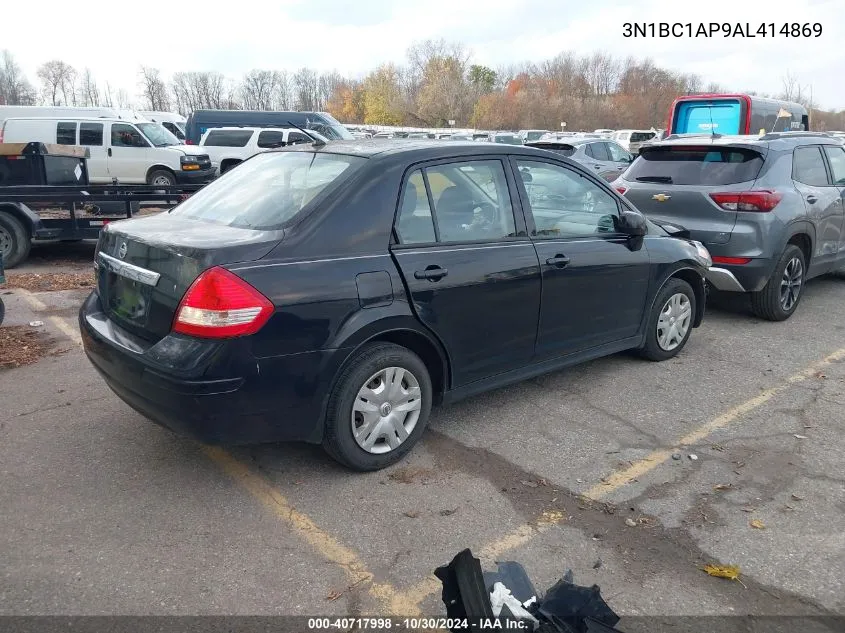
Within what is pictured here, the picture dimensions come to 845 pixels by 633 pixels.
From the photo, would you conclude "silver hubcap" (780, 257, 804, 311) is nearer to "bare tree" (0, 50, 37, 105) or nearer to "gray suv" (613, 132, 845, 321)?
"gray suv" (613, 132, 845, 321)

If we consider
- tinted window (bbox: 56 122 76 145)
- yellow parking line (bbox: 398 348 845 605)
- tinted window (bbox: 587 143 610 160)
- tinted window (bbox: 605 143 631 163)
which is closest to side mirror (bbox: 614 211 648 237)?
yellow parking line (bbox: 398 348 845 605)

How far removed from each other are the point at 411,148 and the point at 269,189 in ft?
2.74

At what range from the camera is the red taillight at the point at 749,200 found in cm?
615

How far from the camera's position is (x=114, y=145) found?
58.7 feet

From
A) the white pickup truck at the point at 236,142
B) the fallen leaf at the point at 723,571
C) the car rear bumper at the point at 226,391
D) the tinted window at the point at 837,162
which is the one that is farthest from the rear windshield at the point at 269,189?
the white pickup truck at the point at 236,142

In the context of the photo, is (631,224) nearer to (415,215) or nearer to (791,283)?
(415,215)

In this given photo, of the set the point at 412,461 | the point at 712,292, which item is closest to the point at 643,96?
the point at 712,292

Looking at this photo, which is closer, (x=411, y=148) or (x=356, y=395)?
(x=356, y=395)

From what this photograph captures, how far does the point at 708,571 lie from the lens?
2.84m

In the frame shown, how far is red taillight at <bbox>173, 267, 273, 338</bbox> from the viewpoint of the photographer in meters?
2.96

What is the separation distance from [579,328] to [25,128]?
1819 centimetres

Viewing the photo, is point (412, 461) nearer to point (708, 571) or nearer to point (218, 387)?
point (218, 387)

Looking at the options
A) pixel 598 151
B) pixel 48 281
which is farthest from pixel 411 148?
pixel 598 151

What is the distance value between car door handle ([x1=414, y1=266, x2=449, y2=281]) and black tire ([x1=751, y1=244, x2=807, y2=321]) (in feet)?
13.8
